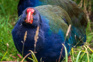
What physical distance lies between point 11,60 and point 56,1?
45.4 inches

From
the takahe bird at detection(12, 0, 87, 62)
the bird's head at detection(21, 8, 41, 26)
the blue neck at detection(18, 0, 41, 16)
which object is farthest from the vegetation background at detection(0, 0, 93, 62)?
the blue neck at detection(18, 0, 41, 16)

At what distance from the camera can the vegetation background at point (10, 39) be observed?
2.74m

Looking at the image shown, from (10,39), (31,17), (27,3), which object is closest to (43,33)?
(31,17)

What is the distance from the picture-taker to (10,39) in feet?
13.0

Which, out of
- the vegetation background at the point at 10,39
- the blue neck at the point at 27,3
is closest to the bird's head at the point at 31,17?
the vegetation background at the point at 10,39

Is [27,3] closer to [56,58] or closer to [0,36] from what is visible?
[0,36]

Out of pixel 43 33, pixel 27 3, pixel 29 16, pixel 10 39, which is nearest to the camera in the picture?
pixel 29 16

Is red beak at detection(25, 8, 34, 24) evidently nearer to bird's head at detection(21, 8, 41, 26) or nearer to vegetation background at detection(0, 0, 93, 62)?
bird's head at detection(21, 8, 41, 26)

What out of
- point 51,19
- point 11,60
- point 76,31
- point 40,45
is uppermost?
point 51,19

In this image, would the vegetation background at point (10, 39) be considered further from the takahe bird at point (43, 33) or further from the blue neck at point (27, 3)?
the blue neck at point (27, 3)

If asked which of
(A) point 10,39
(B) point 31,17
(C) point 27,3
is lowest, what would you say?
(A) point 10,39

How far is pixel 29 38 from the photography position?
257 centimetres

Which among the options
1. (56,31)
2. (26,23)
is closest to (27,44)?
(26,23)

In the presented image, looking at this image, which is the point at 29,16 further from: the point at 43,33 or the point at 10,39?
the point at 10,39
